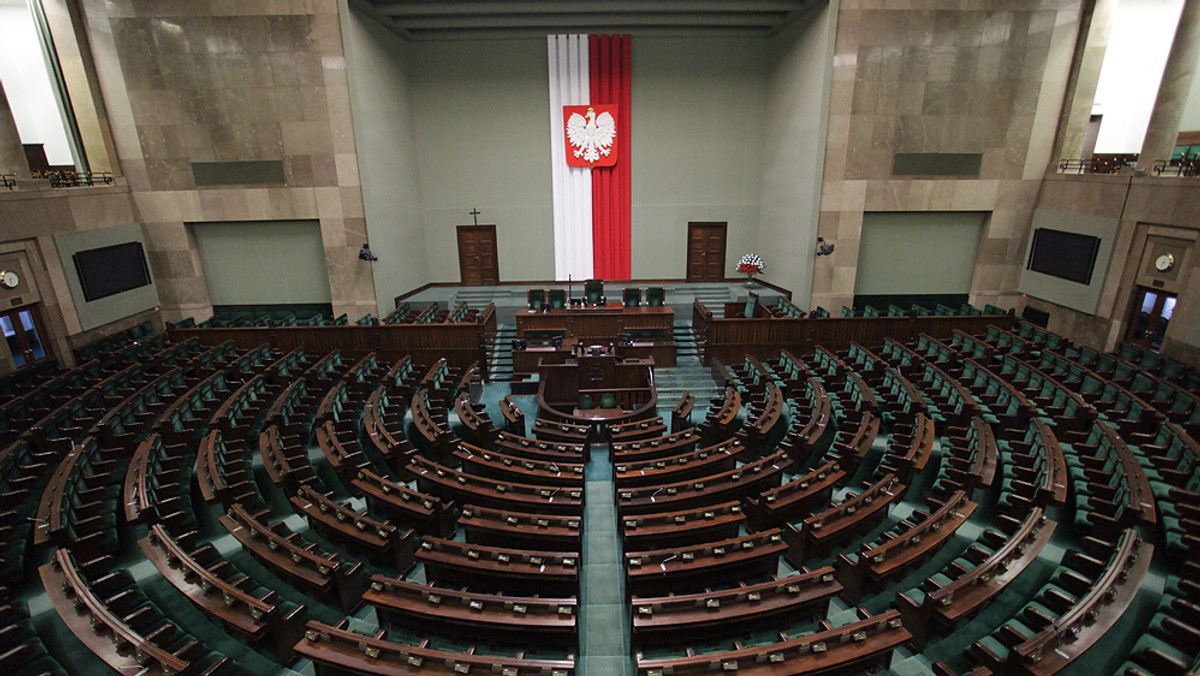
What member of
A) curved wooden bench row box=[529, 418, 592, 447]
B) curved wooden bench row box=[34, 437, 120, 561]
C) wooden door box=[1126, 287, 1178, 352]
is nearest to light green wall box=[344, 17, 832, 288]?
wooden door box=[1126, 287, 1178, 352]

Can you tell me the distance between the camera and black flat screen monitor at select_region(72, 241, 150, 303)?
1208 cm

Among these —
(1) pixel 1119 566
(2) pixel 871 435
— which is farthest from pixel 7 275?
(1) pixel 1119 566

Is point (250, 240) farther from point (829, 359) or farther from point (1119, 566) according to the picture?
point (1119, 566)

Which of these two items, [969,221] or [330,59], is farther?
[969,221]

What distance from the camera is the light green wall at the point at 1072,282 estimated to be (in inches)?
469

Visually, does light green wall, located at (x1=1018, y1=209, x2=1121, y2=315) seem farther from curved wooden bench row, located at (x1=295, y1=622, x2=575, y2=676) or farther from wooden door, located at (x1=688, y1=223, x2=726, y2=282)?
curved wooden bench row, located at (x1=295, y1=622, x2=575, y2=676)

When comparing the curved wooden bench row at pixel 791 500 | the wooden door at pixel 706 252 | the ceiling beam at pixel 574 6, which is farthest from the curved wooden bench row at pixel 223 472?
the wooden door at pixel 706 252

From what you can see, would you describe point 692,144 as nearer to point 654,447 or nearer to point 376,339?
point 376,339

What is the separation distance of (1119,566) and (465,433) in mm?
7951

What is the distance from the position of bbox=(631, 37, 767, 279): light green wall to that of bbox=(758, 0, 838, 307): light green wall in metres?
0.61

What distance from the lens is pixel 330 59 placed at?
13125 millimetres

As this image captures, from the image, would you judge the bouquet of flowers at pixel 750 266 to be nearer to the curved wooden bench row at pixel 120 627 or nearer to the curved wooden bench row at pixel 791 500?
the curved wooden bench row at pixel 791 500

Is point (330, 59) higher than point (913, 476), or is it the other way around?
point (330, 59)

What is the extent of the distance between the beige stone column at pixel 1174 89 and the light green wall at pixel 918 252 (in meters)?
3.58
